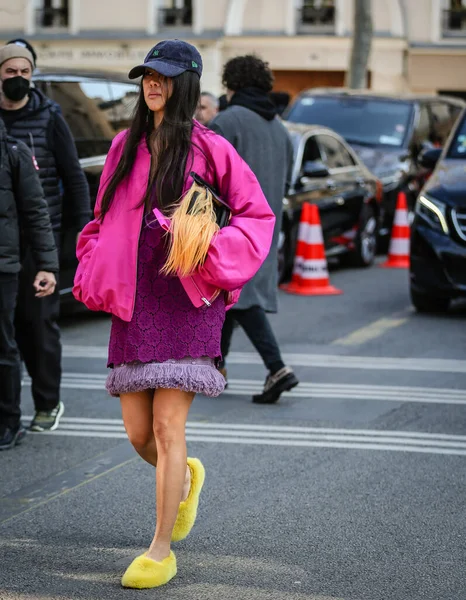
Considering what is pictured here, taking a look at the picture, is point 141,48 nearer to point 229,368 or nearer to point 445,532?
point 229,368

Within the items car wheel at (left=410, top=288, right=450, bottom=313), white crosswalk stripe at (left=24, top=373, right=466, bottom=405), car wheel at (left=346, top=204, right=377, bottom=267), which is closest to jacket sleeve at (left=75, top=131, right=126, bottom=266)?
white crosswalk stripe at (left=24, top=373, right=466, bottom=405)

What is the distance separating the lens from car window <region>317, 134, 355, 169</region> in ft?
48.5

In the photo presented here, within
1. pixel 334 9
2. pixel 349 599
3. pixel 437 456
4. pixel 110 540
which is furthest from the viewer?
pixel 334 9

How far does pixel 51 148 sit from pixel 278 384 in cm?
184

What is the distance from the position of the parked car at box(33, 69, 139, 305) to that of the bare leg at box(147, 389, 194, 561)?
5105 mm

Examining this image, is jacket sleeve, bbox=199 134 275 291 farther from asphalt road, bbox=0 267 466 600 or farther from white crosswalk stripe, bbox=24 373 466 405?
white crosswalk stripe, bbox=24 373 466 405

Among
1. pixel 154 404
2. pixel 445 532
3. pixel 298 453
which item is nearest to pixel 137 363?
pixel 154 404

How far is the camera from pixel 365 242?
50.9 ft

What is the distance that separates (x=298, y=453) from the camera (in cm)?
Result: 655

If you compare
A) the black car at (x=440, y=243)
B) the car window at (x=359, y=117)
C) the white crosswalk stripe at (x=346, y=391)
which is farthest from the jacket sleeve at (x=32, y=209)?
the car window at (x=359, y=117)

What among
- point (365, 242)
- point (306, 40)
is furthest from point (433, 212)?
point (306, 40)

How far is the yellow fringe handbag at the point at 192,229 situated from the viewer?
4.38 metres

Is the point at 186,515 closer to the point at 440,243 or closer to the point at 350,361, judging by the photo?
the point at 350,361

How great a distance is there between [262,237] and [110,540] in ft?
4.39
